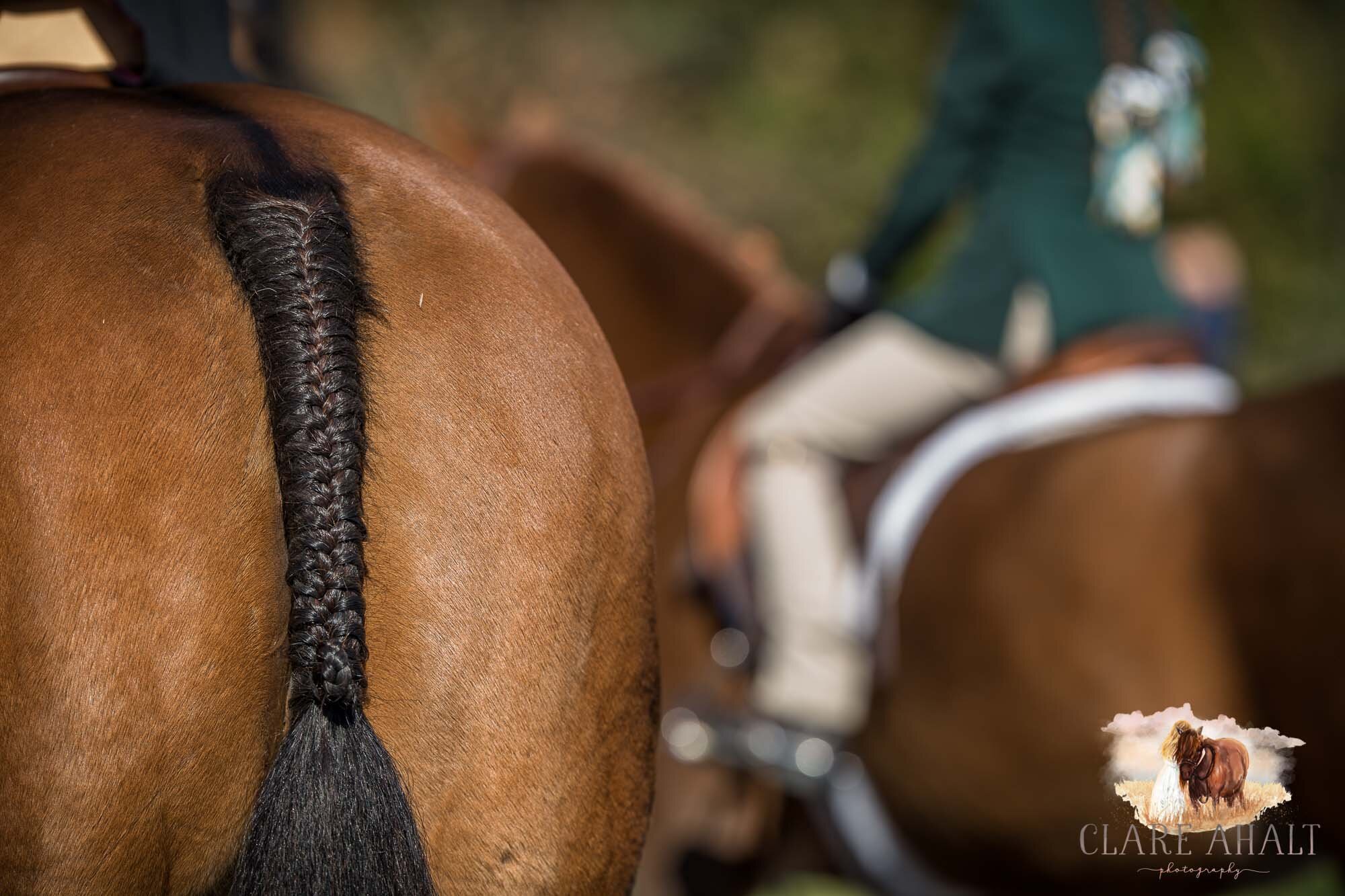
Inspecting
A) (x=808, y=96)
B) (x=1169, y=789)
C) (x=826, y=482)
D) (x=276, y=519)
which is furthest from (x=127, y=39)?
(x=808, y=96)

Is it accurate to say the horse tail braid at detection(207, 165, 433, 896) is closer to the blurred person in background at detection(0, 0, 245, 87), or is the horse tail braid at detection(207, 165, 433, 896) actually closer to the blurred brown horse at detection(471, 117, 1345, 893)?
the blurred person in background at detection(0, 0, 245, 87)

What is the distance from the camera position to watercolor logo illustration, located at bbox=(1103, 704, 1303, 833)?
124 centimetres

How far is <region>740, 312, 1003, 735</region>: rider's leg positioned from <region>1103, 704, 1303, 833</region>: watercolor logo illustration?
1.12m

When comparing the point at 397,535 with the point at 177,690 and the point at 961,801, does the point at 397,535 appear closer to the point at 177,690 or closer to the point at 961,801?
the point at 177,690

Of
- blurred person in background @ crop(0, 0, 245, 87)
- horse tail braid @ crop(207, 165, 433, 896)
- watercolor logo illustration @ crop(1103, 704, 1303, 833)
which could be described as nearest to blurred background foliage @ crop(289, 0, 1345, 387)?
watercolor logo illustration @ crop(1103, 704, 1303, 833)

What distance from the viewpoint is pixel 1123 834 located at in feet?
4.92

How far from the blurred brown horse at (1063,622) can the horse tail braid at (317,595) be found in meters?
0.93

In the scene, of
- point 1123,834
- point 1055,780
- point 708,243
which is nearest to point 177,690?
point 1123,834

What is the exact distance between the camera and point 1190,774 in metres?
1.23

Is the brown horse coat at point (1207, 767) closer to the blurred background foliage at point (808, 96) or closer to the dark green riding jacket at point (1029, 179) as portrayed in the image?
the dark green riding jacket at point (1029, 179)

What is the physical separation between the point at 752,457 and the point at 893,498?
0.36 meters

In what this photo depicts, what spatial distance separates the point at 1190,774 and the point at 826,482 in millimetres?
1386

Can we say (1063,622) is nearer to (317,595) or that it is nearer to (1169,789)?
(1169,789)

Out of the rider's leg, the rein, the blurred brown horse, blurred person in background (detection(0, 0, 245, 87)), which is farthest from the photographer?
the rein
